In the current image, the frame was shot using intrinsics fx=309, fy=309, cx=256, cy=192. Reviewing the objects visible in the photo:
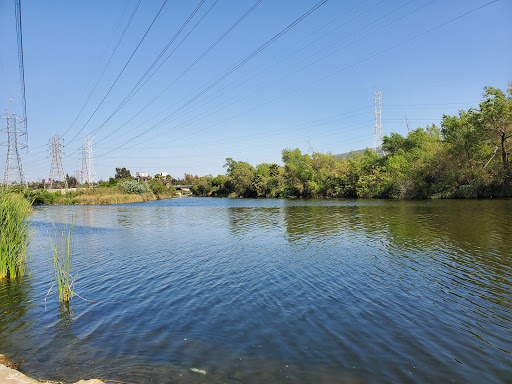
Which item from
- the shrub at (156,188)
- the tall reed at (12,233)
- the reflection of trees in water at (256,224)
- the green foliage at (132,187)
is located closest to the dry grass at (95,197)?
the green foliage at (132,187)

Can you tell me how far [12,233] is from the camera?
10.6m

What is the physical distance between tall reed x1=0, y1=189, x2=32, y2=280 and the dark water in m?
0.74

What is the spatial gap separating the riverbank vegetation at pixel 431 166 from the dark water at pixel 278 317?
36.7 m

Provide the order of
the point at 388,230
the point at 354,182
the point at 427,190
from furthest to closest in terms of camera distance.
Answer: the point at 354,182 → the point at 427,190 → the point at 388,230

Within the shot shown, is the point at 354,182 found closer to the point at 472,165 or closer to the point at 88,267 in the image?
the point at 472,165

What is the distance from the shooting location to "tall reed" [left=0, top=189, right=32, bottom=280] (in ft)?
34.0

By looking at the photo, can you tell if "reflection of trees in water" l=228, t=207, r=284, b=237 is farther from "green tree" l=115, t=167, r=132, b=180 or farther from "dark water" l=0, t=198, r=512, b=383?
"green tree" l=115, t=167, r=132, b=180

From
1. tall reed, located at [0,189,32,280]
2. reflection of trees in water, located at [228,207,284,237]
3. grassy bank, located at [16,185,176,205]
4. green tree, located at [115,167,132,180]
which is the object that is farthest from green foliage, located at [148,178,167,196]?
tall reed, located at [0,189,32,280]

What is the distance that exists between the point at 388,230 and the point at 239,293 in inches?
585

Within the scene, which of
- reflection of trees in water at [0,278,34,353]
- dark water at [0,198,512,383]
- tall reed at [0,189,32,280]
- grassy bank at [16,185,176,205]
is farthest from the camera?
grassy bank at [16,185,176,205]

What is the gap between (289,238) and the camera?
1986 cm

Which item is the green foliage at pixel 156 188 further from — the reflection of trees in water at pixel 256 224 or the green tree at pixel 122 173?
the reflection of trees in water at pixel 256 224

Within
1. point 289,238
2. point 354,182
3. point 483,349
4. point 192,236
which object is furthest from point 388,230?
point 354,182

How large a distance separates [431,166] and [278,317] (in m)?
55.0
